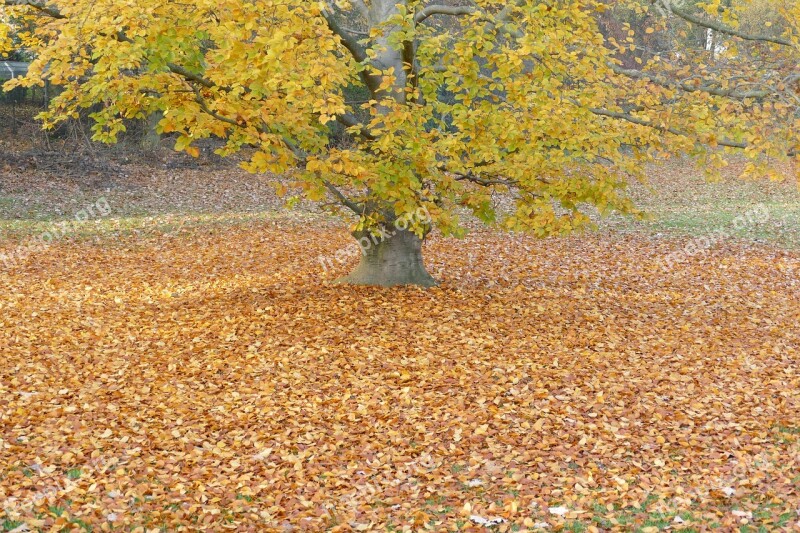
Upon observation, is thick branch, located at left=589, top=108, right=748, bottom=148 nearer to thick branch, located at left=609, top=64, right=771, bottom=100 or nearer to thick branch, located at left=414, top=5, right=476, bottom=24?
thick branch, located at left=609, top=64, right=771, bottom=100

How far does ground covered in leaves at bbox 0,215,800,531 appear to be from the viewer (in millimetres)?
5316

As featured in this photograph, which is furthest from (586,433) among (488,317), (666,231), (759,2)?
(759,2)

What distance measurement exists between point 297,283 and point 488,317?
2.99m

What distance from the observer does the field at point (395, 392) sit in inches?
210

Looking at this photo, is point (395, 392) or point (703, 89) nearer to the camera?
point (395, 392)

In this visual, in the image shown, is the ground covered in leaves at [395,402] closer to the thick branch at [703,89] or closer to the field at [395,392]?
the field at [395,392]

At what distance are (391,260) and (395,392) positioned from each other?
3540mm

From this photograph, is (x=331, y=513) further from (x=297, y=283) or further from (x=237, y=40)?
(x=297, y=283)

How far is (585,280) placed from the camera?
41.1 feet

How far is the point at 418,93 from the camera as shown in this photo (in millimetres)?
9070

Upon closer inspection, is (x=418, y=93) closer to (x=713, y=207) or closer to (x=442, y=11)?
(x=442, y=11)

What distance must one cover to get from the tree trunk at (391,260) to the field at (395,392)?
0.32 meters

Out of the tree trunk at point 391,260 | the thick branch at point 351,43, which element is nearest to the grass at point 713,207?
the tree trunk at point 391,260

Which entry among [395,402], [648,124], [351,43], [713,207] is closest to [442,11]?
[351,43]
